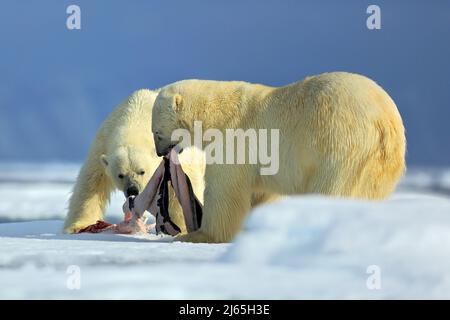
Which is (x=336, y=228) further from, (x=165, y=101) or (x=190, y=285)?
(x=165, y=101)

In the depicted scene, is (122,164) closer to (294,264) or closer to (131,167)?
(131,167)

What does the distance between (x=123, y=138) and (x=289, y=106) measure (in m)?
2.69

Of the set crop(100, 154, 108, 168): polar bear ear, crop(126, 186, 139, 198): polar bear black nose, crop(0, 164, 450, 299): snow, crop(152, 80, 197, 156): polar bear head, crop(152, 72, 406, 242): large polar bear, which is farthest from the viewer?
crop(100, 154, 108, 168): polar bear ear

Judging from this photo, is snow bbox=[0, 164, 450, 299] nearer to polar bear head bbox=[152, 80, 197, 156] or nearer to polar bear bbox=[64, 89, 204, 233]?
polar bear head bbox=[152, 80, 197, 156]

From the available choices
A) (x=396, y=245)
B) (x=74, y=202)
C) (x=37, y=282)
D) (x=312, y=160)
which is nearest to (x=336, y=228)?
(x=396, y=245)

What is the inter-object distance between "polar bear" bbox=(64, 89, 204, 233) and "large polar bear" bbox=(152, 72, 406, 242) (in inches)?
49.2

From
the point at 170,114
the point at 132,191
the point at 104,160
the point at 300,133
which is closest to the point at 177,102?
the point at 170,114

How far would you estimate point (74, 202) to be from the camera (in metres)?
8.04

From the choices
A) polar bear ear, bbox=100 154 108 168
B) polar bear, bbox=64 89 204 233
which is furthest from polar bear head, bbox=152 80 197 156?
polar bear ear, bbox=100 154 108 168

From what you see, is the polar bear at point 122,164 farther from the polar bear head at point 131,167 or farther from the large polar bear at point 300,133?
the large polar bear at point 300,133

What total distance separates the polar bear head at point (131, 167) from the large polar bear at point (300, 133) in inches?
52.9

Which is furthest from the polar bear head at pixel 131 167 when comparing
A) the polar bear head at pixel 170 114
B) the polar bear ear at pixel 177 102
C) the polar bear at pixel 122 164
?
the polar bear ear at pixel 177 102

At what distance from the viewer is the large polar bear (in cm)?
506

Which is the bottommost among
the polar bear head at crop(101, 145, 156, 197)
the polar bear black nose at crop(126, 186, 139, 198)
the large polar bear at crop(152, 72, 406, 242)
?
the polar bear black nose at crop(126, 186, 139, 198)
